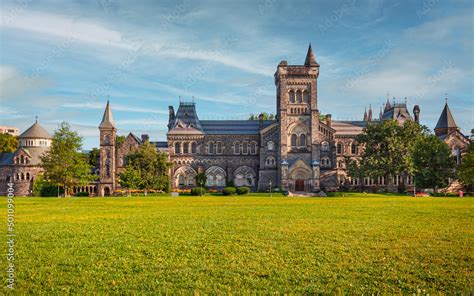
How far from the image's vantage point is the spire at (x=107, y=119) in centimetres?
6920

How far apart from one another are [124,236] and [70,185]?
49.4 metres

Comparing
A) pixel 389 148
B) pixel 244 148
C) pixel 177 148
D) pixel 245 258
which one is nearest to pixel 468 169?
pixel 389 148

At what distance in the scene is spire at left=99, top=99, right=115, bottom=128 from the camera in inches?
2724

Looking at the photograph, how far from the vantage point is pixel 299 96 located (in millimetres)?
67188

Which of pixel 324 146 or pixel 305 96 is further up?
pixel 305 96

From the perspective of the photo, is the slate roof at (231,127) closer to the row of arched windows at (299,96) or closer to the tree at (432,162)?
the row of arched windows at (299,96)

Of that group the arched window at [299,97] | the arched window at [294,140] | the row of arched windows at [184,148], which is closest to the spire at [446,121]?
the arched window at [299,97]

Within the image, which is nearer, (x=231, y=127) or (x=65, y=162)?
(x=65, y=162)

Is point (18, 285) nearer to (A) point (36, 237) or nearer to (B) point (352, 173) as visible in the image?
(A) point (36, 237)

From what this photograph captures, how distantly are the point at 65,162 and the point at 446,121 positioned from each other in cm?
6608

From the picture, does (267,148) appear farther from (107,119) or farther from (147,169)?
(107,119)

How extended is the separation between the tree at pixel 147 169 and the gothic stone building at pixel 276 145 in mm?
9216

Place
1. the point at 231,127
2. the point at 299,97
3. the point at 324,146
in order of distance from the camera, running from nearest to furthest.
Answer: the point at 299,97 → the point at 324,146 → the point at 231,127

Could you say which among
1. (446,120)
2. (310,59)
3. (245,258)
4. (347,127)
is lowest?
(245,258)
